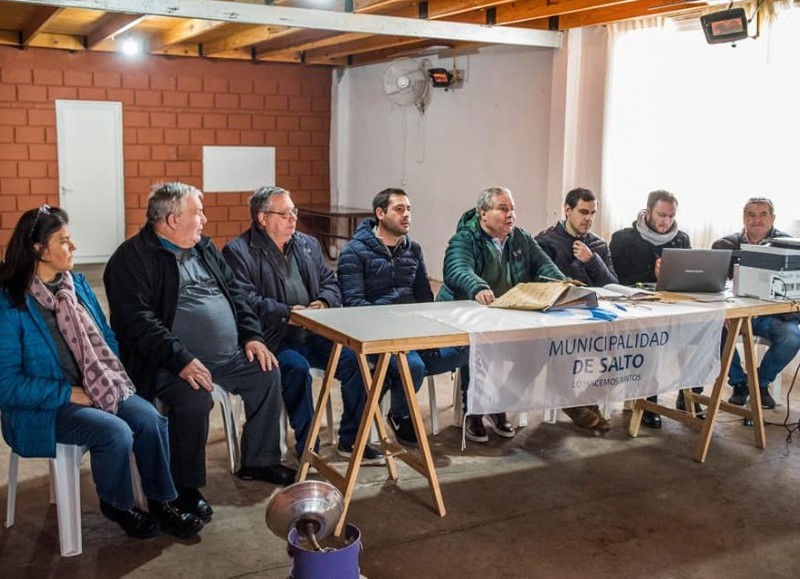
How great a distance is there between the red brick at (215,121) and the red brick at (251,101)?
0.81ft

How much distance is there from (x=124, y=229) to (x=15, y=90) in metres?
1.74

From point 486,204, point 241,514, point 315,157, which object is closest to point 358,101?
point 315,157

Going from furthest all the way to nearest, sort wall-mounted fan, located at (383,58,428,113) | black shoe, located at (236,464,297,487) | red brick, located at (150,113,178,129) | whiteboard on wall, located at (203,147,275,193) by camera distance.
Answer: whiteboard on wall, located at (203,147,275,193) → red brick, located at (150,113,178,129) → wall-mounted fan, located at (383,58,428,113) → black shoe, located at (236,464,297,487)

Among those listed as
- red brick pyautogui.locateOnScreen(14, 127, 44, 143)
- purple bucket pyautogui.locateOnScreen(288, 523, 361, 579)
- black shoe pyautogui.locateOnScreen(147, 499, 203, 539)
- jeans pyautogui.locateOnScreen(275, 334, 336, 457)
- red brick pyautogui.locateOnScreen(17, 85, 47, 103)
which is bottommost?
black shoe pyautogui.locateOnScreen(147, 499, 203, 539)

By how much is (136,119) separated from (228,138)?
992 mm

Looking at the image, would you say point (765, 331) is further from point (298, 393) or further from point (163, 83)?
point (163, 83)

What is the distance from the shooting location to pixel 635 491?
3.41 metres

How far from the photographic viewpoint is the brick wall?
339 inches

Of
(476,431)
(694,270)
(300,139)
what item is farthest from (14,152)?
(694,270)

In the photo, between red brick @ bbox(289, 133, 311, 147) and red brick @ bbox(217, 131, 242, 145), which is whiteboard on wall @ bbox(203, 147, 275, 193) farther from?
red brick @ bbox(289, 133, 311, 147)

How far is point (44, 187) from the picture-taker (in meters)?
8.84

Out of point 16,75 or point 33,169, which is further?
point 33,169

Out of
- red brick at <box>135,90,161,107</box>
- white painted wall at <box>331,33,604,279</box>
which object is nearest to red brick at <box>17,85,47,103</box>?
red brick at <box>135,90,161,107</box>

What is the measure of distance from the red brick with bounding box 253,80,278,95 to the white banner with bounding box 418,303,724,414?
22.2 feet
